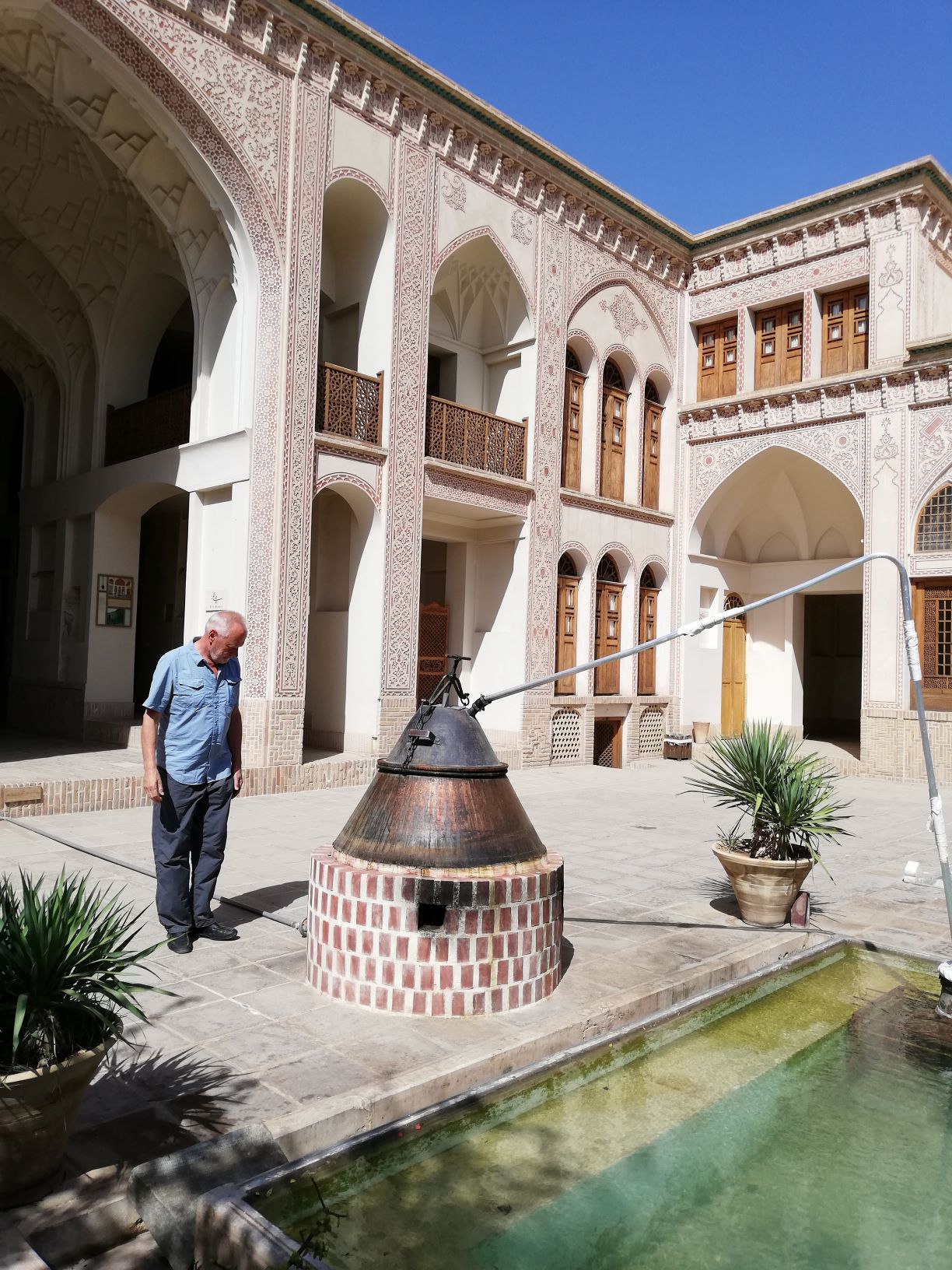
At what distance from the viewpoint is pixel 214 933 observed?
16.3 ft

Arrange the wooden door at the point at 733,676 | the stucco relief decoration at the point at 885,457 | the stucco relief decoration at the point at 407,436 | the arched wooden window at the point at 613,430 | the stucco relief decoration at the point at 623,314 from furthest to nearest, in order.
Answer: the wooden door at the point at 733,676 < the arched wooden window at the point at 613,430 < the stucco relief decoration at the point at 623,314 < the stucco relief decoration at the point at 885,457 < the stucco relief decoration at the point at 407,436

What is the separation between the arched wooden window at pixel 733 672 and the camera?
1856 cm

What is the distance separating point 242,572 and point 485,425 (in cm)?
471

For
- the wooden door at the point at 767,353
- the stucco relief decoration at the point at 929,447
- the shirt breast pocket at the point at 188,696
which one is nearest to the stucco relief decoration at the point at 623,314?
the wooden door at the point at 767,353

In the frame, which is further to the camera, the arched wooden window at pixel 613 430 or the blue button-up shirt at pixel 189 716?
the arched wooden window at pixel 613 430

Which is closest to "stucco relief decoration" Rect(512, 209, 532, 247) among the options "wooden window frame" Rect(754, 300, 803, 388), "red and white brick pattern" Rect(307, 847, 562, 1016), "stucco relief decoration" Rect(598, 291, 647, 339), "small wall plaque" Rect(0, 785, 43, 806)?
"stucco relief decoration" Rect(598, 291, 647, 339)

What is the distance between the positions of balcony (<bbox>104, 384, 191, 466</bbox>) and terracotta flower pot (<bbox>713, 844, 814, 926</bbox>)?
9339mm

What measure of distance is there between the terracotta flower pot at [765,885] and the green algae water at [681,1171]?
143 cm

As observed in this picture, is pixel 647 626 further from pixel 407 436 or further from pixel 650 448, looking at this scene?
pixel 407 436

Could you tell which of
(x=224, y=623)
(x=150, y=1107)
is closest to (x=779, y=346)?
(x=224, y=623)

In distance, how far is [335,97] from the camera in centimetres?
1205

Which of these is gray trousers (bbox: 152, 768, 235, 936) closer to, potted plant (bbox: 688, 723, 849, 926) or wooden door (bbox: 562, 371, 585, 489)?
potted plant (bbox: 688, 723, 849, 926)

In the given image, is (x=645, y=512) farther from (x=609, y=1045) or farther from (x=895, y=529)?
(x=609, y=1045)

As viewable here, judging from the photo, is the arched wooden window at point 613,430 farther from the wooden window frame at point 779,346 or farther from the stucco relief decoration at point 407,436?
the stucco relief decoration at point 407,436
